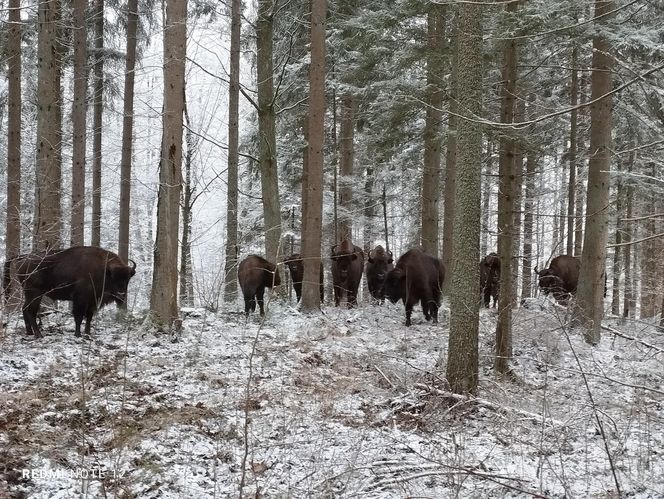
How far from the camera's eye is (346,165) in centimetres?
2280

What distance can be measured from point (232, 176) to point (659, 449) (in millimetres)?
15151

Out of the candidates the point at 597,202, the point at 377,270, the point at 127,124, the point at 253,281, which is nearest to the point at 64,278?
the point at 253,281

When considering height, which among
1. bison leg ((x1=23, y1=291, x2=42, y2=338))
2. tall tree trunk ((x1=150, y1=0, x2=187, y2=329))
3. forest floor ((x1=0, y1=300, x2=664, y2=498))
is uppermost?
tall tree trunk ((x1=150, y1=0, x2=187, y2=329))

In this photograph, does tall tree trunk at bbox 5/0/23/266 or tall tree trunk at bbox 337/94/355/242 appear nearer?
tall tree trunk at bbox 5/0/23/266

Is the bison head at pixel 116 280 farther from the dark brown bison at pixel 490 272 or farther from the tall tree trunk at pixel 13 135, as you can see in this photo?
the dark brown bison at pixel 490 272

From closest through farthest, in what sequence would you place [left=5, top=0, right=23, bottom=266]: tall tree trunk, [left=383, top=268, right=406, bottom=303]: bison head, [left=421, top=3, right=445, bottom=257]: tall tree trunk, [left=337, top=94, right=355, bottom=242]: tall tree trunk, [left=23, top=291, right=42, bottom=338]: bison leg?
1. [left=23, top=291, right=42, bottom=338]: bison leg
2. [left=5, top=0, right=23, bottom=266]: tall tree trunk
3. [left=383, top=268, right=406, bottom=303]: bison head
4. [left=421, top=3, right=445, bottom=257]: tall tree trunk
5. [left=337, top=94, right=355, bottom=242]: tall tree trunk

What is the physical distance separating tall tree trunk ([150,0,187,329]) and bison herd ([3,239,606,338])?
0.96 m

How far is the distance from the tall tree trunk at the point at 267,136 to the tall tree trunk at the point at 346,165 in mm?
6883

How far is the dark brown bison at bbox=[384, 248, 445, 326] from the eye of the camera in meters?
14.0

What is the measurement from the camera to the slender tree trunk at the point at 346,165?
22.2 meters

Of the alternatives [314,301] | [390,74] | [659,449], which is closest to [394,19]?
[390,74]

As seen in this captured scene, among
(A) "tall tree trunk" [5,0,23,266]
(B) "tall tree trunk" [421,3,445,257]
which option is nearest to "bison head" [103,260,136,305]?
(A) "tall tree trunk" [5,0,23,266]

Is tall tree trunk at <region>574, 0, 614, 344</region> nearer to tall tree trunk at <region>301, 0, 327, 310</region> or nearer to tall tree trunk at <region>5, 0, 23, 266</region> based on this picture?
tall tree trunk at <region>301, 0, 327, 310</region>

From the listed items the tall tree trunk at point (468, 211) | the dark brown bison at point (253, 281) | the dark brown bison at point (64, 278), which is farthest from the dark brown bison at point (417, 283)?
the dark brown bison at point (64, 278)
